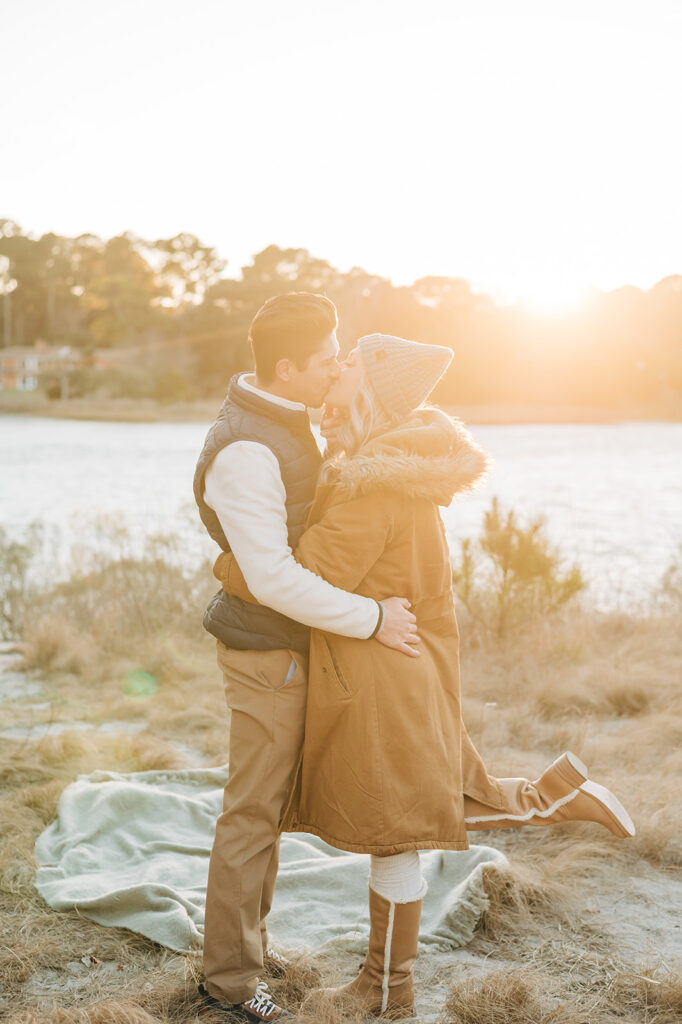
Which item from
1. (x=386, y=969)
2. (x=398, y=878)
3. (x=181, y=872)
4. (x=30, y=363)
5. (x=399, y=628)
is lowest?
(x=181, y=872)

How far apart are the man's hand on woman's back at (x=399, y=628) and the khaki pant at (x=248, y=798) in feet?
0.85

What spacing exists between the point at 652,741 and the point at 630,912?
1.50 metres

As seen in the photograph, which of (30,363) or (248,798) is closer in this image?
(248,798)

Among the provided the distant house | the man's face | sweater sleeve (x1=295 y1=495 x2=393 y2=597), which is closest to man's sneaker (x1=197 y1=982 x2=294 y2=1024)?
sweater sleeve (x1=295 y1=495 x2=393 y2=597)

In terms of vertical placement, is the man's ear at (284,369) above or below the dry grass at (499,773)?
above

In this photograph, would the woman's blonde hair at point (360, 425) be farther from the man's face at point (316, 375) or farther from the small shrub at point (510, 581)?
the small shrub at point (510, 581)

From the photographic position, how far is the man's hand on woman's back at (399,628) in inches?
84.5

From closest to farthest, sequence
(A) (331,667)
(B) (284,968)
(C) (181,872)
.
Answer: (A) (331,667) < (B) (284,968) < (C) (181,872)

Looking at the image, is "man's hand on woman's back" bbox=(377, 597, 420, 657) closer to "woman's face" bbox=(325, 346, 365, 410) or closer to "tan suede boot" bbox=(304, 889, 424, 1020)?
"woman's face" bbox=(325, 346, 365, 410)

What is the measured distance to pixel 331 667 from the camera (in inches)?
86.2

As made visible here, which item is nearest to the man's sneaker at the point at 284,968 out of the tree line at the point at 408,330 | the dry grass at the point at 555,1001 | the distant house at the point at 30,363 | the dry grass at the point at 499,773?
the dry grass at the point at 499,773

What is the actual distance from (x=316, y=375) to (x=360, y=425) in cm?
16

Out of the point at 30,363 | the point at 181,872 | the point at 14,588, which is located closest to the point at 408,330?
the point at 14,588

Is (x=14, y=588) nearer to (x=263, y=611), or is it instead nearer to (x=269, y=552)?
(x=263, y=611)
